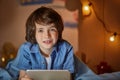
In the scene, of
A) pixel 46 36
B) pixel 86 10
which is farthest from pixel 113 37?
pixel 46 36

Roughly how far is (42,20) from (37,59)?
16 centimetres

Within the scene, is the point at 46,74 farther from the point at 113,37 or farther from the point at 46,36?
the point at 113,37

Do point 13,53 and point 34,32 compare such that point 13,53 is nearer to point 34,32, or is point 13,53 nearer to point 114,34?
point 34,32

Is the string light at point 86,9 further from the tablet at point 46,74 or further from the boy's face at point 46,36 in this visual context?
the tablet at point 46,74

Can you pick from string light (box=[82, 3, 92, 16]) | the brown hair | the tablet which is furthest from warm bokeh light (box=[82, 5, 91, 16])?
the tablet

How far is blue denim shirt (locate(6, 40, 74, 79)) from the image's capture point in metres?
1.00

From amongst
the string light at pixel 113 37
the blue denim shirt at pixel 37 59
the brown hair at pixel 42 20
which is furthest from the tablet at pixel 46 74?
the string light at pixel 113 37

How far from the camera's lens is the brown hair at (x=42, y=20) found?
988mm

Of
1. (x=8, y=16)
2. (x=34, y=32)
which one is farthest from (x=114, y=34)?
(x=8, y=16)

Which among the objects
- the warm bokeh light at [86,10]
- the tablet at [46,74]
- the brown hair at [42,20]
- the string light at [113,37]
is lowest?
the tablet at [46,74]

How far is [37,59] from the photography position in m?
1.01

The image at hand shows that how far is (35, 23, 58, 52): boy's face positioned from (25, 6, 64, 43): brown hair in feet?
0.05

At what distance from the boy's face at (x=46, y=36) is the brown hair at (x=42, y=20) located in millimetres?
14

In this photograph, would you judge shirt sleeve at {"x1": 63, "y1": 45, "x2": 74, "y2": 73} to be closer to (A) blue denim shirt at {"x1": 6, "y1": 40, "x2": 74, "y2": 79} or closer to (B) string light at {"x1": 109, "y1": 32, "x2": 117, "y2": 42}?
(A) blue denim shirt at {"x1": 6, "y1": 40, "x2": 74, "y2": 79}
